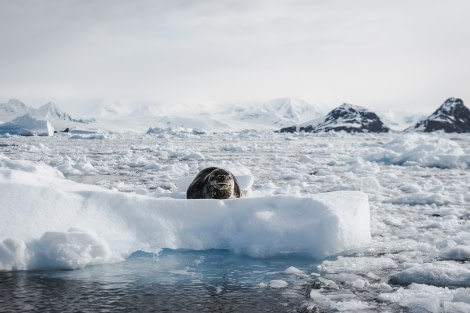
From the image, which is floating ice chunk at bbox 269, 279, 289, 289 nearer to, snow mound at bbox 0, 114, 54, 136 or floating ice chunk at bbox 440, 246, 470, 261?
floating ice chunk at bbox 440, 246, 470, 261

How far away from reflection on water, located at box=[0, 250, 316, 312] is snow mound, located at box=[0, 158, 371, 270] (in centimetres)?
15

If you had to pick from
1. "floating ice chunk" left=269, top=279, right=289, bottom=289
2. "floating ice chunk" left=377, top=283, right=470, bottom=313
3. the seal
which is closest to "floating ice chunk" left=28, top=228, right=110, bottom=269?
"floating ice chunk" left=269, top=279, right=289, bottom=289

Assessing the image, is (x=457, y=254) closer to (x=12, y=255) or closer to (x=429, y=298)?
(x=429, y=298)

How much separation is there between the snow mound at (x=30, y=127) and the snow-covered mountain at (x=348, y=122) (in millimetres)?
66146

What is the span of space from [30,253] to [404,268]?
10.9 feet

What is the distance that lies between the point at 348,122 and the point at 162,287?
133691 millimetres

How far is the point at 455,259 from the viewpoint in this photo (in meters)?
4.70

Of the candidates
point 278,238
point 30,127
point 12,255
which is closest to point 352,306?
point 278,238

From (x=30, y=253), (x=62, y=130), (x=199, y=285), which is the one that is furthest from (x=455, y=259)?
(x=62, y=130)

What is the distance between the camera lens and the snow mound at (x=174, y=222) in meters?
4.57

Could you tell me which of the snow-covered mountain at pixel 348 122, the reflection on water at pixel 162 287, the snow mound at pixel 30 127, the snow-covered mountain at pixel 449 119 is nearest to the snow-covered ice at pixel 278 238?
the reflection on water at pixel 162 287

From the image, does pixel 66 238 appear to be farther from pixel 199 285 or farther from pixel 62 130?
pixel 62 130

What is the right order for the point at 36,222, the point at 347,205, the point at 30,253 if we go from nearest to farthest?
1. the point at 30,253
2. the point at 36,222
3. the point at 347,205

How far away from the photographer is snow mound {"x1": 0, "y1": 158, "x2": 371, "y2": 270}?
4566mm
